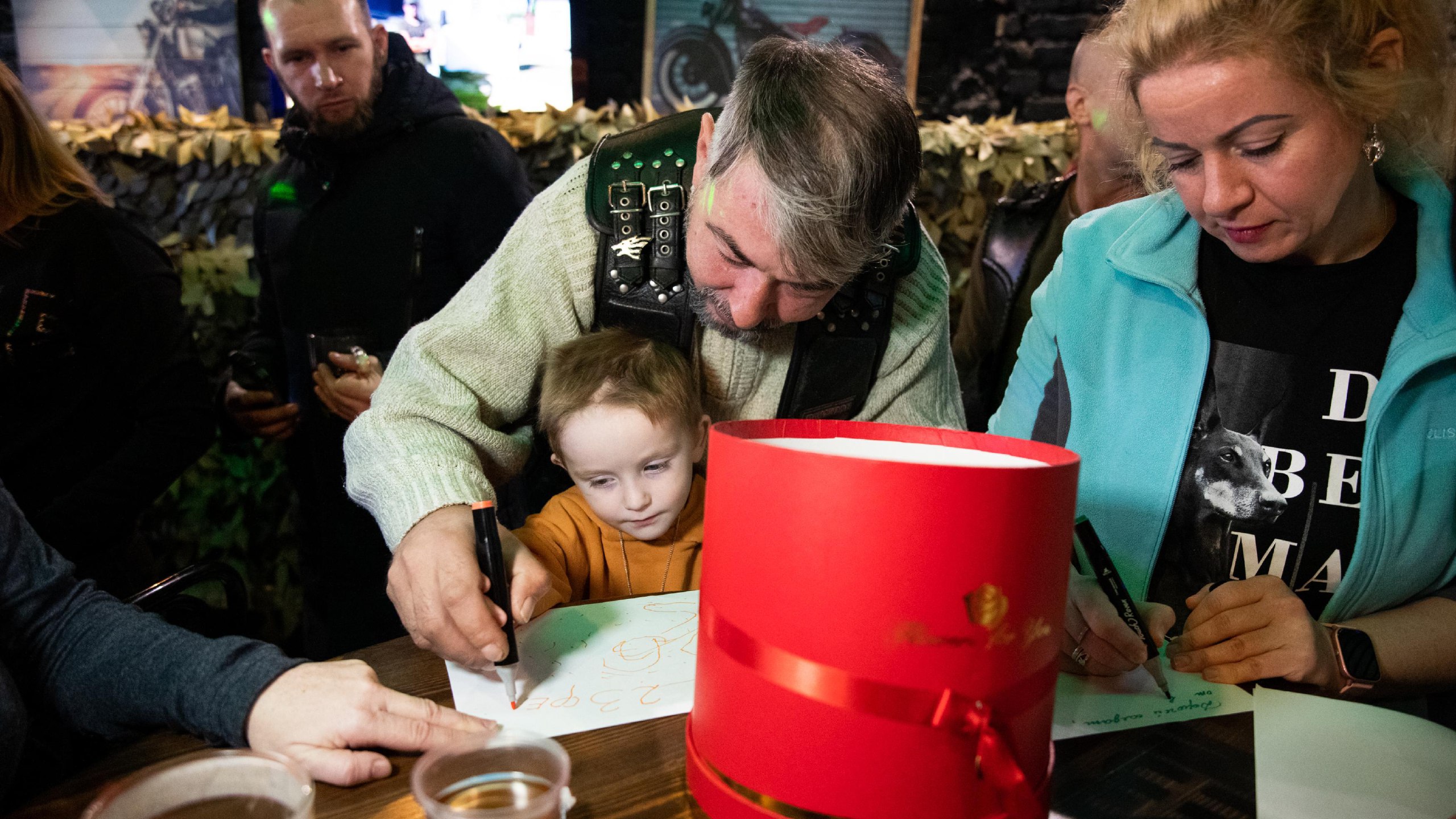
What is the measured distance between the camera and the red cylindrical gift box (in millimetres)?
651

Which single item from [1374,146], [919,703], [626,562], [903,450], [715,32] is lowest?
[626,562]

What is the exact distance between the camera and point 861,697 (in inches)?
26.6

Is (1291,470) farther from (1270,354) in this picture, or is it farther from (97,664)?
(97,664)

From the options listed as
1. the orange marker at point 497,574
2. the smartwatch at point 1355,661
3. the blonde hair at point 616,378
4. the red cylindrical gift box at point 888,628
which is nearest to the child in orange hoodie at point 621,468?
the blonde hair at point 616,378

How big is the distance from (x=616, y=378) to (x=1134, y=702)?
0.83m

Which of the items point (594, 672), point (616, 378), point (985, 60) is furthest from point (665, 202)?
point (985, 60)

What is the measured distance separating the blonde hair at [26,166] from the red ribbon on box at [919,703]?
1.93 meters

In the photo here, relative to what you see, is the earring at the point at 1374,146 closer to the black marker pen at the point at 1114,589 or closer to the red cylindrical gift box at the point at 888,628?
the black marker pen at the point at 1114,589

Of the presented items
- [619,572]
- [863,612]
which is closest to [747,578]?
[863,612]

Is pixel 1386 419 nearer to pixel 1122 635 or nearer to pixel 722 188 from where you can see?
pixel 1122 635

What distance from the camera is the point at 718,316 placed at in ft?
4.69

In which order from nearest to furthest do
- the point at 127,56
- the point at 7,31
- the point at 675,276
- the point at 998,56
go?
the point at 675,276 → the point at 7,31 → the point at 127,56 → the point at 998,56

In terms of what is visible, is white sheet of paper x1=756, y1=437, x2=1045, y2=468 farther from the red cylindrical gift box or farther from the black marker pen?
the black marker pen

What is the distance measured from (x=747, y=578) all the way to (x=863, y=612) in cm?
10
